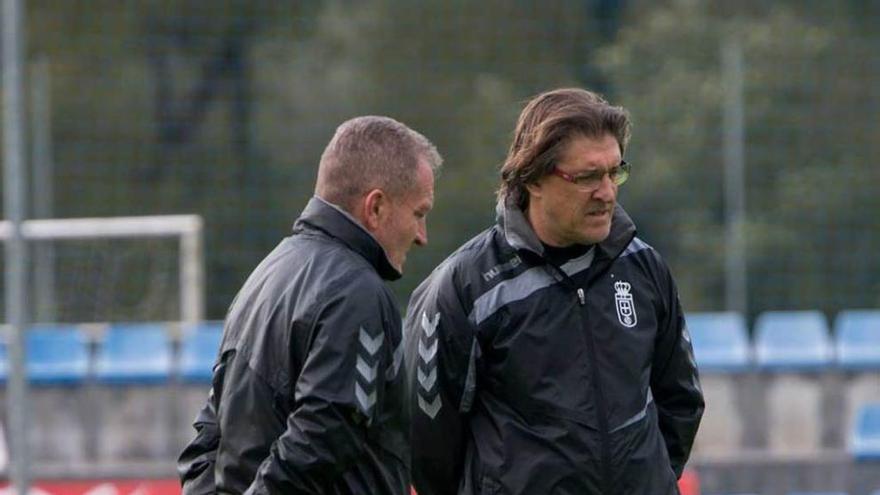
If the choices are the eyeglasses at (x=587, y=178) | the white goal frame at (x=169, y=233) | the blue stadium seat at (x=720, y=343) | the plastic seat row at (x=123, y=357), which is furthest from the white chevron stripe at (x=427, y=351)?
the white goal frame at (x=169, y=233)

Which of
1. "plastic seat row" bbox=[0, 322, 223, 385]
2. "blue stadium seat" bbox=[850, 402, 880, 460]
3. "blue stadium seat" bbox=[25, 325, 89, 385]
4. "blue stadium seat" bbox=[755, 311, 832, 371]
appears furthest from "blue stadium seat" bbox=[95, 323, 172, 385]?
"blue stadium seat" bbox=[850, 402, 880, 460]

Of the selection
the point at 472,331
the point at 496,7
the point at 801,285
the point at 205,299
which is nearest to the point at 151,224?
the point at 205,299

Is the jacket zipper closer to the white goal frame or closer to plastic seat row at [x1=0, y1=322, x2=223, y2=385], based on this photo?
plastic seat row at [x1=0, y1=322, x2=223, y2=385]

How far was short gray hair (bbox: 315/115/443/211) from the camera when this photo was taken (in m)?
3.13

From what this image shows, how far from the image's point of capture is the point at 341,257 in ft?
10.1

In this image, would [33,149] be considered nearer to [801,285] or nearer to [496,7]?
[496,7]

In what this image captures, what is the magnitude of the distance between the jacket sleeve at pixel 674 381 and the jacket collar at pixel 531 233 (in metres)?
0.12

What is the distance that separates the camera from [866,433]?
8.23 meters

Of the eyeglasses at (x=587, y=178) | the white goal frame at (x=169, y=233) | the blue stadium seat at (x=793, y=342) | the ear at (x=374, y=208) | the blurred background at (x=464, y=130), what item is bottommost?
the blue stadium seat at (x=793, y=342)

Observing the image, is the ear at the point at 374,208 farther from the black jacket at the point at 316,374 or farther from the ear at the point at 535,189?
the ear at the point at 535,189

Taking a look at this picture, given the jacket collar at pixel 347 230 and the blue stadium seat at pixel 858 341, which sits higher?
the jacket collar at pixel 347 230

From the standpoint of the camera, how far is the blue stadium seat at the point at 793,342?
8.88 metres

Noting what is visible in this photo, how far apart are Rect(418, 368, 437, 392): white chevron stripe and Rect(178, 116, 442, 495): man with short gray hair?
0.20m

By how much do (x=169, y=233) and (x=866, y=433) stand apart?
5.02 meters
